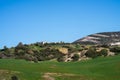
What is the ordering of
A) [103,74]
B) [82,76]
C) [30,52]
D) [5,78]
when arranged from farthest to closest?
[30,52]
[103,74]
[82,76]
[5,78]

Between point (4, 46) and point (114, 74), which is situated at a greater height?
point (4, 46)

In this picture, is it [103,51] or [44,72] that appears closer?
[44,72]

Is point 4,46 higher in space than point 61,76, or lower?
higher

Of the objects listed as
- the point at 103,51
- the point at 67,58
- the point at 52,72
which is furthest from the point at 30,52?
the point at 52,72

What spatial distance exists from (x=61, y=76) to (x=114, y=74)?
42.3ft

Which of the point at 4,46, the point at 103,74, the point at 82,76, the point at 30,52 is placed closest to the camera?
the point at 82,76

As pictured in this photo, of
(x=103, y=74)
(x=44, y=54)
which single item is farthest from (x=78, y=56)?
(x=103, y=74)

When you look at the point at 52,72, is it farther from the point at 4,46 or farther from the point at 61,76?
the point at 4,46

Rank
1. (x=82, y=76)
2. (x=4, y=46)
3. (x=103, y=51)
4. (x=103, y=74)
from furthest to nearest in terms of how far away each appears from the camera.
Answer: (x=4, y=46) < (x=103, y=51) < (x=103, y=74) < (x=82, y=76)

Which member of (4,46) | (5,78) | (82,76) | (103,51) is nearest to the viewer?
(5,78)

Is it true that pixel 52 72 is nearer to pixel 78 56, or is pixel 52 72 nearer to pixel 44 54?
pixel 78 56

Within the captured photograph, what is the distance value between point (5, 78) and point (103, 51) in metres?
75.2

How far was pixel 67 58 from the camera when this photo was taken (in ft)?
479

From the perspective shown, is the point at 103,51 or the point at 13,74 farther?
the point at 103,51
